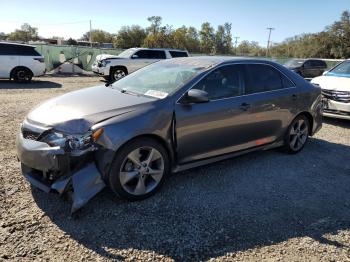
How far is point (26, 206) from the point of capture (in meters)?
3.67

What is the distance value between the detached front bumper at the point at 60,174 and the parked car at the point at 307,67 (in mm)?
19770

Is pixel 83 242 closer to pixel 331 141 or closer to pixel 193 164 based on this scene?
pixel 193 164

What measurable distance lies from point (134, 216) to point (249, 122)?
221 centimetres

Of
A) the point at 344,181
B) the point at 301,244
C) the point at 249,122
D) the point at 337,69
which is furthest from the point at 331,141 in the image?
the point at 301,244

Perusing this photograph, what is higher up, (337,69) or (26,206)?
(337,69)

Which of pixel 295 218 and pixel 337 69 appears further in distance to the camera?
pixel 337 69

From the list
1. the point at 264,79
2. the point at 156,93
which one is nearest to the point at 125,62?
the point at 264,79

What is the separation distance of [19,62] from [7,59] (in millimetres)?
457

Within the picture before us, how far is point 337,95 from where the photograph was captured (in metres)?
8.15

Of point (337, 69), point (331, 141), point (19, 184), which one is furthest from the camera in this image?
point (337, 69)

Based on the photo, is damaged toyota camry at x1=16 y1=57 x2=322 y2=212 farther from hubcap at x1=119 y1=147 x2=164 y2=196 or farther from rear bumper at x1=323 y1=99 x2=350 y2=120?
rear bumper at x1=323 y1=99 x2=350 y2=120

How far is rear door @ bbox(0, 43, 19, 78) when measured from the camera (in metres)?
13.9

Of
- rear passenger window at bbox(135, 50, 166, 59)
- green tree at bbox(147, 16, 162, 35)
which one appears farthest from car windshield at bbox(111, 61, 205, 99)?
green tree at bbox(147, 16, 162, 35)

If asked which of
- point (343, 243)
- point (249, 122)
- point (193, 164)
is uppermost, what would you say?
point (249, 122)
